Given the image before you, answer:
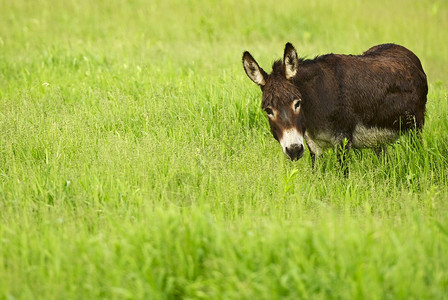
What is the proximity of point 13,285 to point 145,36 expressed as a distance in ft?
29.3

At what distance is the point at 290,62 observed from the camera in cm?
536

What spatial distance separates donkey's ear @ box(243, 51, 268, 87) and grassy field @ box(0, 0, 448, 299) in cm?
83

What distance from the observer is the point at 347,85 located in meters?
5.73

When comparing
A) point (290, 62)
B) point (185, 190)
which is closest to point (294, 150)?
point (290, 62)

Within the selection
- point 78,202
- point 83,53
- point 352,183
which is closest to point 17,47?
point 83,53

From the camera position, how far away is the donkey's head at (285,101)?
199 inches

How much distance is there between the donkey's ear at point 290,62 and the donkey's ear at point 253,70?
0.86 ft

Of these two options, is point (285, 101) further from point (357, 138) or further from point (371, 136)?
point (371, 136)

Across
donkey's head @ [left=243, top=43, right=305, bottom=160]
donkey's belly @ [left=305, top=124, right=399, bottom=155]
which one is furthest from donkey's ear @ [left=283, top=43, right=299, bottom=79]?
donkey's belly @ [left=305, top=124, right=399, bottom=155]

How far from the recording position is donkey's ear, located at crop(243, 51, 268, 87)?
17.7 ft

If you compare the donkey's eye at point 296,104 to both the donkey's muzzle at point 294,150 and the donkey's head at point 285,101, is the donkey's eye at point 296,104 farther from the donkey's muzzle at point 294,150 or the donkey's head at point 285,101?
the donkey's muzzle at point 294,150

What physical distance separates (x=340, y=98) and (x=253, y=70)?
0.99 meters

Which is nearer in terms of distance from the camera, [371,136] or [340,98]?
[340,98]

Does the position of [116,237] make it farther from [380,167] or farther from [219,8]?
[219,8]
